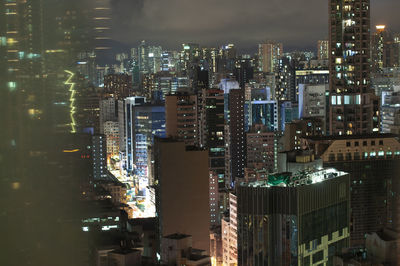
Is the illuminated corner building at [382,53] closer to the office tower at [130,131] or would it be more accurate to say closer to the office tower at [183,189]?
the office tower at [183,189]

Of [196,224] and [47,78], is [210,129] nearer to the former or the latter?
[196,224]

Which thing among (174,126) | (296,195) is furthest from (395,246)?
(174,126)

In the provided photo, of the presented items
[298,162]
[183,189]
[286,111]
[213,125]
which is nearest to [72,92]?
[298,162]

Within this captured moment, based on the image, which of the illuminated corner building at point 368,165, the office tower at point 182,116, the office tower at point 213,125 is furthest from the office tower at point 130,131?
the illuminated corner building at point 368,165

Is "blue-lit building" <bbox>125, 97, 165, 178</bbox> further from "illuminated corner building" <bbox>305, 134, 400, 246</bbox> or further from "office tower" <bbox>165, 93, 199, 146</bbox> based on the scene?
"illuminated corner building" <bbox>305, 134, 400, 246</bbox>

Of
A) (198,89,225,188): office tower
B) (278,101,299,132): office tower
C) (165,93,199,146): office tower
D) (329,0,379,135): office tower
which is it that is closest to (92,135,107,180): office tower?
(329,0,379,135): office tower

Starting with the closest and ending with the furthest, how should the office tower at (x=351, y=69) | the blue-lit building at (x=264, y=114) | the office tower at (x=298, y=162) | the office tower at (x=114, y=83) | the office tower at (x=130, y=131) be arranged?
1. the office tower at (x=114, y=83)
2. the office tower at (x=298, y=162)
3. the office tower at (x=351, y=69)
4. the office tower at (x=130, y=131)
5. the blue-lit building at (x=264, y=114)
